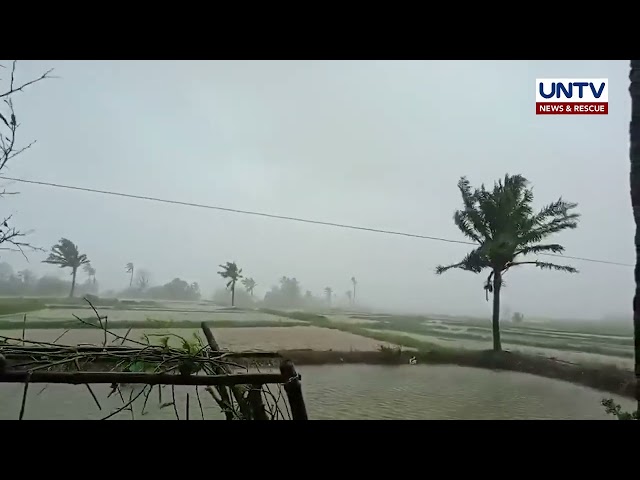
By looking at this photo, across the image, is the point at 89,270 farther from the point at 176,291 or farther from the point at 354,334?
the point at 354,334

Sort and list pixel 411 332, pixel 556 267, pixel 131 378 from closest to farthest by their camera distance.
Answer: pixel 131 378, pixel 556 267, pixel 411 332

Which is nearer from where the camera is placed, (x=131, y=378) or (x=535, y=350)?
(x=131, y=378)

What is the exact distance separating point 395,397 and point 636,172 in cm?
117

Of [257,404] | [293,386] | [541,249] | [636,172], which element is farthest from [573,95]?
[257,404]

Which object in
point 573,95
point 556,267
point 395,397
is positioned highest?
point 573,95

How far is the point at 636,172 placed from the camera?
156cm

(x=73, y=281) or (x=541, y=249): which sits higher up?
(x=541, y=249)

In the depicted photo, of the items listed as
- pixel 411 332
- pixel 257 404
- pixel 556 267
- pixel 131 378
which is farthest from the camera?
pixel 411 332

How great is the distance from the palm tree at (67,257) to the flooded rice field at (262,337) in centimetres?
22

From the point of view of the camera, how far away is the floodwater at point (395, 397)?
151cm
